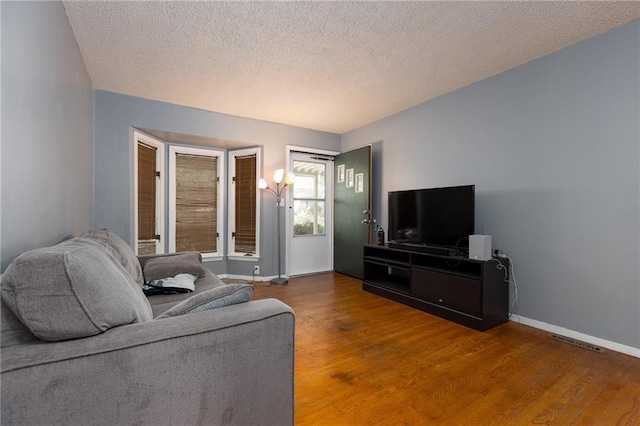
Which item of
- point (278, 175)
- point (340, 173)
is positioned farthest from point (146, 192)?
point (340, 173)

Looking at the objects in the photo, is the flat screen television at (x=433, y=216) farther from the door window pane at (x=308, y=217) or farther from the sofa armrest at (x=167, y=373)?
the sofa armrest at (x=167, y=373)

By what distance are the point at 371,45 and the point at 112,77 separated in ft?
8.97

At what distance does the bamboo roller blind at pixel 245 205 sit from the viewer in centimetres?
439

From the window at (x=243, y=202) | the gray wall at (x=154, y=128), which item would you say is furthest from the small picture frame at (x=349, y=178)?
the window at (x=243, y=202)

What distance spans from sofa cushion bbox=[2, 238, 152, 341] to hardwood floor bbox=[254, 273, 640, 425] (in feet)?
3.54

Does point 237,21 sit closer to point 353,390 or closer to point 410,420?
point 353,390

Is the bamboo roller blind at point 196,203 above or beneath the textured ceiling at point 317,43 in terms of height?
beneath

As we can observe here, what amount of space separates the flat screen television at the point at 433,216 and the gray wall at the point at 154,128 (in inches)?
76.3

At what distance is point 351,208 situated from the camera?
454cm

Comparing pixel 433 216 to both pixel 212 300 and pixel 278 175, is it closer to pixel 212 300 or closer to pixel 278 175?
pixel 278 175

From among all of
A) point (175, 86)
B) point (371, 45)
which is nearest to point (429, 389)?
point (371, 45)

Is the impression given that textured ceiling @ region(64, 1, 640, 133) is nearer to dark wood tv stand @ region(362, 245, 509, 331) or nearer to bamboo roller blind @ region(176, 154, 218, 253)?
bamboo roller blind @ region(176, 154, 218, 253)

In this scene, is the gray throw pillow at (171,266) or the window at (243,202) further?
the window at (243,202)

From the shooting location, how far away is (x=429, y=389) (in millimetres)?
1642
